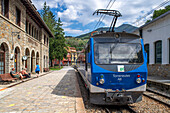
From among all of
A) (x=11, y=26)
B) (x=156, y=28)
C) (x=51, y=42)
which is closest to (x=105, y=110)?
(x=11, y=26)

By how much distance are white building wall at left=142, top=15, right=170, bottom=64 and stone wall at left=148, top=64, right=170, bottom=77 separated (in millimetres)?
1160

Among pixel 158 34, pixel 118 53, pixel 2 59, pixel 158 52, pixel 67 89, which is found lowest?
pixel 67 89

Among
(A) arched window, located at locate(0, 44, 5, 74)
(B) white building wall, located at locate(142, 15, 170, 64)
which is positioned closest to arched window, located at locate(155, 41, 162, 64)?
(B) white building wall, located at locate(142, 15, 170, 64)

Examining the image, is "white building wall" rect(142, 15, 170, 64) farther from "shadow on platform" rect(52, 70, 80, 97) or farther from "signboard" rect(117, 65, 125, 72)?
"signboard" rect(117, 65, 125, 72)

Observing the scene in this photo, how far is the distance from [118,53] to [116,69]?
2.03 ft

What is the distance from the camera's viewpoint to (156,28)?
18.3 m

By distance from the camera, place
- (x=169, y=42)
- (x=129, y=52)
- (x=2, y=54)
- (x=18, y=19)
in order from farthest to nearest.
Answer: (x=169, y=42), (x=18, y=19), (x=2, y=54), (x=129, y=52)

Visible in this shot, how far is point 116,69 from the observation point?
5.22m

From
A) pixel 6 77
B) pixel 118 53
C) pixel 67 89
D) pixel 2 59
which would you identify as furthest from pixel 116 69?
pixel 2 59

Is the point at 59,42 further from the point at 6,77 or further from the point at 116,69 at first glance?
the point at 116,69

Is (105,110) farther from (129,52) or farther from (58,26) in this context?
(58,26)

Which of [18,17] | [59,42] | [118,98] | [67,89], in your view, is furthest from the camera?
[59,42]

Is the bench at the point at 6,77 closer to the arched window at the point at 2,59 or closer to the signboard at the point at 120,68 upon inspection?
the arched window at the point at 2,59

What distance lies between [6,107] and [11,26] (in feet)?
29.4
